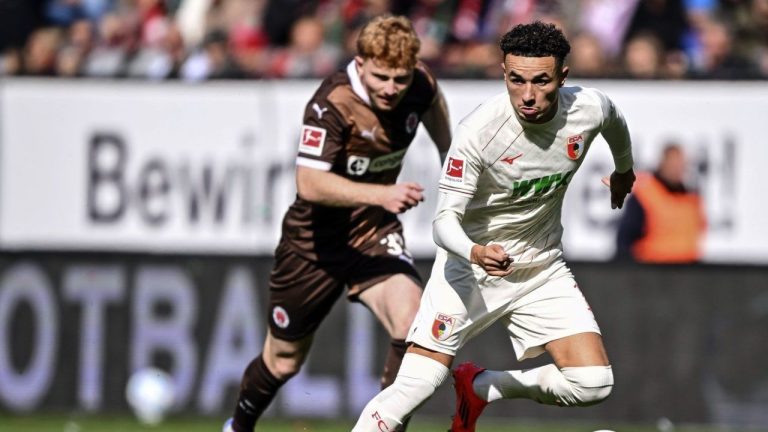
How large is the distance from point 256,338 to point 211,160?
5.22 feet

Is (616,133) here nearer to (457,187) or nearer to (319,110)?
(457,187)

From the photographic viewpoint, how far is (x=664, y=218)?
1124 cm

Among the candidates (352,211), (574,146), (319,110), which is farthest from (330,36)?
(574,146)

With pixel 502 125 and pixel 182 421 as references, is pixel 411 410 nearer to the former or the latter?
pixel 502 125

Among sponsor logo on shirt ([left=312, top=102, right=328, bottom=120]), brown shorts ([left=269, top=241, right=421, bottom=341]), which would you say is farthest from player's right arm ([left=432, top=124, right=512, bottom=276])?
brown shorts ([left=269, top=241, right=421, bottom=341])

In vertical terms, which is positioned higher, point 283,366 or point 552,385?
point 552,385

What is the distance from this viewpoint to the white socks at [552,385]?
6.75m

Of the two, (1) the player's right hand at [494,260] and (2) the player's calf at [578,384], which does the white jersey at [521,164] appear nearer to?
(1) the player's right hand at [494,260]

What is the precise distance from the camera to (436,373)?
22.3 ft

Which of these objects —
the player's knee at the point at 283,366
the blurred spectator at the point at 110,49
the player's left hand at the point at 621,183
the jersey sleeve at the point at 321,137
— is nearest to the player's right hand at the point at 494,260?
the player's left hand at the point at 621,183

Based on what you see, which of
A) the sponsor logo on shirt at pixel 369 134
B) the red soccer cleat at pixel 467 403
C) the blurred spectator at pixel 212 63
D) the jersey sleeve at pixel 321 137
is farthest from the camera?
the blurred spectator at pixel 212 63

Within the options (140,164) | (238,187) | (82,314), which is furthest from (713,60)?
(82,314)

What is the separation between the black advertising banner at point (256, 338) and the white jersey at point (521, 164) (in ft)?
13.9

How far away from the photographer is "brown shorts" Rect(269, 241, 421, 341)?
7.88 m
